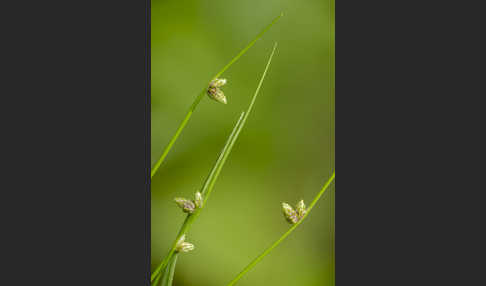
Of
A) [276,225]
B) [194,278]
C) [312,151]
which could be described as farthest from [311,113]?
[194,278]

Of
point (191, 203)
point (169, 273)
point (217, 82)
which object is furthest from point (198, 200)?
point (217, 82)

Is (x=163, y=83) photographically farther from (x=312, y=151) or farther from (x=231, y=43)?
(x=312, y=151)

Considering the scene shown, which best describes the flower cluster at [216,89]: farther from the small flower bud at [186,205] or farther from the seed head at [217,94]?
the small flower bud at [186,205]

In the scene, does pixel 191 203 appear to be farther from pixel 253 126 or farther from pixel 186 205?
pixel 253 126

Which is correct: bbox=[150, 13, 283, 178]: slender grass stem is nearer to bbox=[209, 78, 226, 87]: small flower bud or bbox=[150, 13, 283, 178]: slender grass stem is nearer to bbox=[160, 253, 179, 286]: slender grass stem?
bbox=[209, 78, 226, 87]: small flower bud

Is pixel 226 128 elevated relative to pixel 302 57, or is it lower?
lower

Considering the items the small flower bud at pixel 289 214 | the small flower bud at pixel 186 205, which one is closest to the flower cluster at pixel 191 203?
the small flower bud at pixel 186 205
